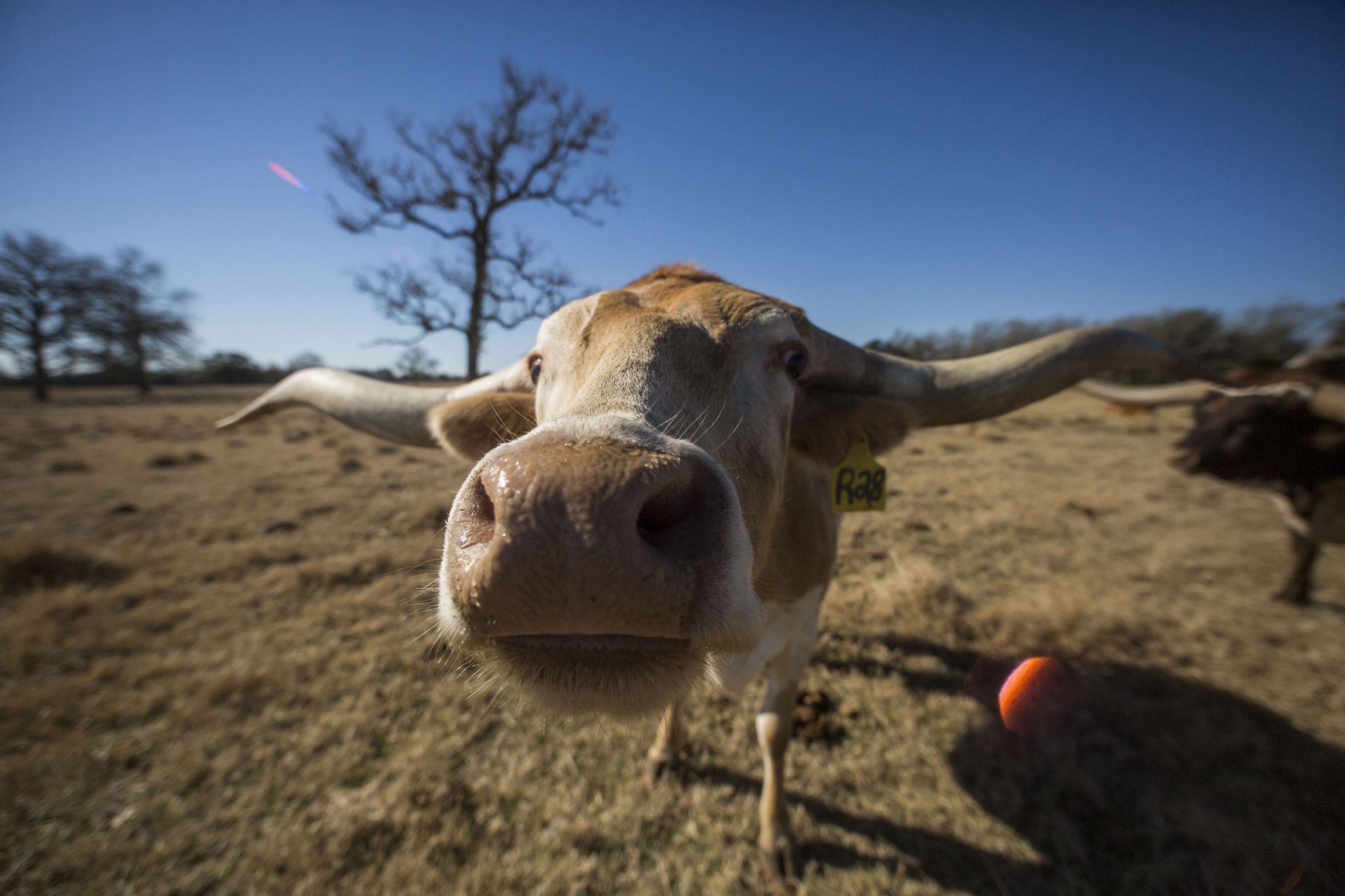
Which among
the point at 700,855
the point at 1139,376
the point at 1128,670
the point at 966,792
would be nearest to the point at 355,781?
the point at 700,855

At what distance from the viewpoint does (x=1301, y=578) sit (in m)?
4.90

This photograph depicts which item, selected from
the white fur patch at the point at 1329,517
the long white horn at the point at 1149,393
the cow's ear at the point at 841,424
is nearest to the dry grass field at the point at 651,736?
the white fur patch at the point at 1329,517

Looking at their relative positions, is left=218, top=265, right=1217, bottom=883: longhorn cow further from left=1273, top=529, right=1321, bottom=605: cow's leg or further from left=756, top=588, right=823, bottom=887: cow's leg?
left=1273, top=529, right=1321, bottom=605: cow's leg

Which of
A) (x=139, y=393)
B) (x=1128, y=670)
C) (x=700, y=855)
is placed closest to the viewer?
(x=700, y=855)

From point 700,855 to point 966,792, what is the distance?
1.73 meters

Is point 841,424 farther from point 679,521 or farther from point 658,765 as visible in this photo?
point 658,765

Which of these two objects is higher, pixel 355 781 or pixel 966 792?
pixel 966 792

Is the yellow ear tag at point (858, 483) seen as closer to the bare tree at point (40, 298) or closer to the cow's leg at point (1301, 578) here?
the cow's leg at point (1301, 578)

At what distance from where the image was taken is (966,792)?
294 centimetres

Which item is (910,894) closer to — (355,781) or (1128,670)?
(1128,670)

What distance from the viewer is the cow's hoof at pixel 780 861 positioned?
8.32ft

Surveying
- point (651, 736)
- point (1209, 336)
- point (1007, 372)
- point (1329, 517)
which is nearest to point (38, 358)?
point (651, 736)

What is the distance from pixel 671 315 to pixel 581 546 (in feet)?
4.24

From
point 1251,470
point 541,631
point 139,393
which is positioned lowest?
point 139,393
